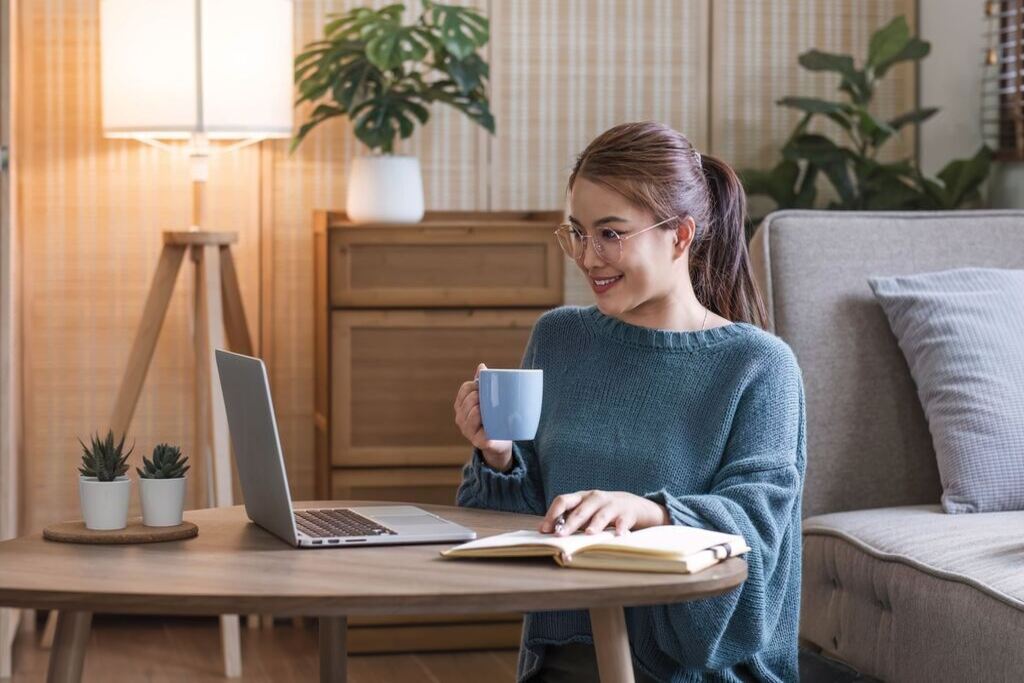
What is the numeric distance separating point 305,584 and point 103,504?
0.38 m

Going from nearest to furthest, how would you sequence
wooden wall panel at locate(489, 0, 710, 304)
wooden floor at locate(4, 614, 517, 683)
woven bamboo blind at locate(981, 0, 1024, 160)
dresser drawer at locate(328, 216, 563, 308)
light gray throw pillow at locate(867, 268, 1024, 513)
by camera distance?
light gray throw pillow at locate(867, 268, 1024, 513) → wooden floor at locate(4, 614, 517, 683) → dresser drawer at locate(328, 216, 563, 308) → woven bamboo blind at locate(981, 0, 1024, 160) → wooden wall panel at locate(489, 0, 710, 304)

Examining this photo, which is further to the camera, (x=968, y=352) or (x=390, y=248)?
(x=390, y=248)

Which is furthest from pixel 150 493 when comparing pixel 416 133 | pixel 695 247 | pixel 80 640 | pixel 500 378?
pixel 416 133

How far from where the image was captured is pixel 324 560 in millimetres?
1382

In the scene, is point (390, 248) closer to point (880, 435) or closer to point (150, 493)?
point (880, 435)

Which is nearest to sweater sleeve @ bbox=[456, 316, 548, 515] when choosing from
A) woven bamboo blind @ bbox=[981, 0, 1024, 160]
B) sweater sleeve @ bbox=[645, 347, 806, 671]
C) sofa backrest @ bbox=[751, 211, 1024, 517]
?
sweater sleeve @ bbox=[645, 347, 806, 671]

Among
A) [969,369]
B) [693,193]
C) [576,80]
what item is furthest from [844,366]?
[576,80]

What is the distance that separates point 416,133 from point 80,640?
253 cm

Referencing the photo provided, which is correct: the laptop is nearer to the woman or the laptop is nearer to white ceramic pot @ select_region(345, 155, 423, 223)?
the woman

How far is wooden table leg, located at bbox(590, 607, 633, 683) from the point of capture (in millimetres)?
1350

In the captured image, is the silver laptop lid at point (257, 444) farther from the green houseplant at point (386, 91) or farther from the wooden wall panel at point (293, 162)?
the wooden wall panel at point (293, 162)

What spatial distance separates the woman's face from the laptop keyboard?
393 millimetres

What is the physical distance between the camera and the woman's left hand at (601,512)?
1437 millimetres

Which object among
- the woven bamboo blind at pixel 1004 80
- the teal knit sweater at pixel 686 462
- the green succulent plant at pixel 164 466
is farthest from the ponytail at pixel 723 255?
the woven bamboo blind at pixel 1004 80
